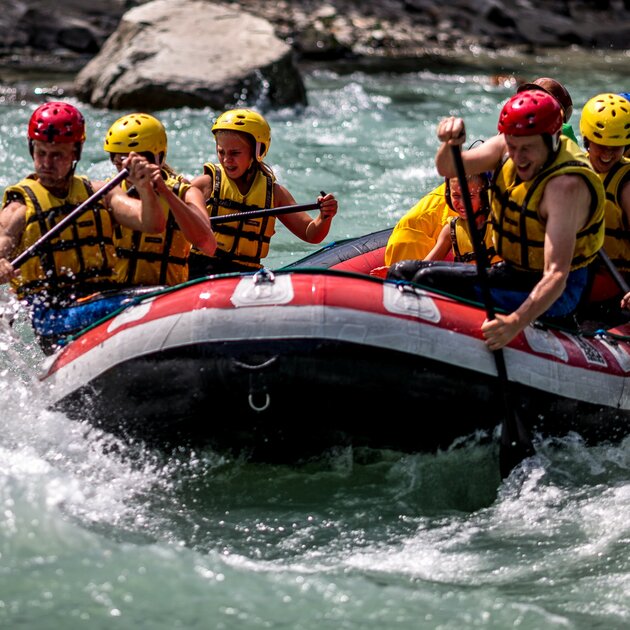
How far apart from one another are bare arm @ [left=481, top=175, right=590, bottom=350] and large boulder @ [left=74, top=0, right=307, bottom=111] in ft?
25.9

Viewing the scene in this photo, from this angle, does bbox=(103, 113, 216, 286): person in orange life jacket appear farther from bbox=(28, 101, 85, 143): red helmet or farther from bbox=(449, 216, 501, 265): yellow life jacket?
bbox=(449, 216, 501, 265): yellow life jacket

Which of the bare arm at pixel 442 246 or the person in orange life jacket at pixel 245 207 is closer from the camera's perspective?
the bare arm at pixel 442 246

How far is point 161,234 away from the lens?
17.6 ft

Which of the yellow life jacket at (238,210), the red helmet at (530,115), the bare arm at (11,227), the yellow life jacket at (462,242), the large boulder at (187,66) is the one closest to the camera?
the red helmet at (530,115)

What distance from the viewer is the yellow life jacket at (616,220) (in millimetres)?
5734

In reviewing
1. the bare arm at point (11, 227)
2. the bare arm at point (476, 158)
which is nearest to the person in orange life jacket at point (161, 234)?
the bare arm at point (11, 227)

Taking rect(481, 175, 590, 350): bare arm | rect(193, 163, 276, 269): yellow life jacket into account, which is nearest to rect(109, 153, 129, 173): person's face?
rect(193, 163, 276, 269): yellow life jacket

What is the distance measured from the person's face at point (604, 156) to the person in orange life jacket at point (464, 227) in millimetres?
542

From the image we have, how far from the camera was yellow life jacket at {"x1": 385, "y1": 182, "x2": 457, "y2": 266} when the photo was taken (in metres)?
6.30

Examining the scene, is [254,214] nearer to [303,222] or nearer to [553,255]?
[303,222]

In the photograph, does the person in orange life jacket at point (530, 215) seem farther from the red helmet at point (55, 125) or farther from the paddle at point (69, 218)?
the red helmet at point (55, 125)

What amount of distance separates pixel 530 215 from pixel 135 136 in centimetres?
180

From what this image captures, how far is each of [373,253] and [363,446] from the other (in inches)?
74.9

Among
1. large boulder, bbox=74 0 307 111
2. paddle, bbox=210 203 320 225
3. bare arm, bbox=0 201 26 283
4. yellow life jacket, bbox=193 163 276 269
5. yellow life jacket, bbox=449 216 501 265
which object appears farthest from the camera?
large boulder, bbox=74 0 307 111
